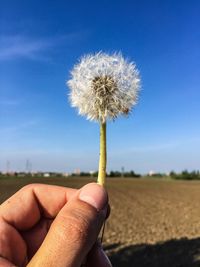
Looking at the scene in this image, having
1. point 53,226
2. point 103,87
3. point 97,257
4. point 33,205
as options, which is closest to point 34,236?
point 33,205

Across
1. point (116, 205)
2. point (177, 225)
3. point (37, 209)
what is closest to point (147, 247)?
point (177, 225)

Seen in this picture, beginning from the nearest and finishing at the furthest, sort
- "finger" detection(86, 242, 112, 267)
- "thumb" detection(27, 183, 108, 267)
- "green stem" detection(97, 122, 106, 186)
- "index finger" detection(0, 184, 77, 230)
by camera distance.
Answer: "green stem" detection(97, 122, 106, 186), "thumb" detection(27, 183, 108, 267), "finger" detection(86, 242, 112, 267), "index finger" detection(0, 184, 77, 230)

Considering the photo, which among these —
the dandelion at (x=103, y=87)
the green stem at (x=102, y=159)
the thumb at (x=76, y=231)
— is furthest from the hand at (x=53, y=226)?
the dandelion at (x=103, y=87)

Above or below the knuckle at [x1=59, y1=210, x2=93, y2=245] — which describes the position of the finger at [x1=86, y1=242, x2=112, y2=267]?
below

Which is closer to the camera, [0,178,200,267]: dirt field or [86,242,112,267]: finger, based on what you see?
[86,242,112,267]: finger

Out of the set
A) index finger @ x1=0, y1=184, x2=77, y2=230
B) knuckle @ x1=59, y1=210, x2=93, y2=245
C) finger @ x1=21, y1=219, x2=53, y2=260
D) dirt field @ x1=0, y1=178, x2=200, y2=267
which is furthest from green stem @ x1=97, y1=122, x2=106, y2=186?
dirt field @ x1=0, y1=178, x2=200, y2=267

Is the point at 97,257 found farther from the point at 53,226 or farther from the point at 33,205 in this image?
the point at 33,205

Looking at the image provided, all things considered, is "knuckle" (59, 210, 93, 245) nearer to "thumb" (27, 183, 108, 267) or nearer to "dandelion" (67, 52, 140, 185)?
"thumb" (27, 183, 108, 267)
